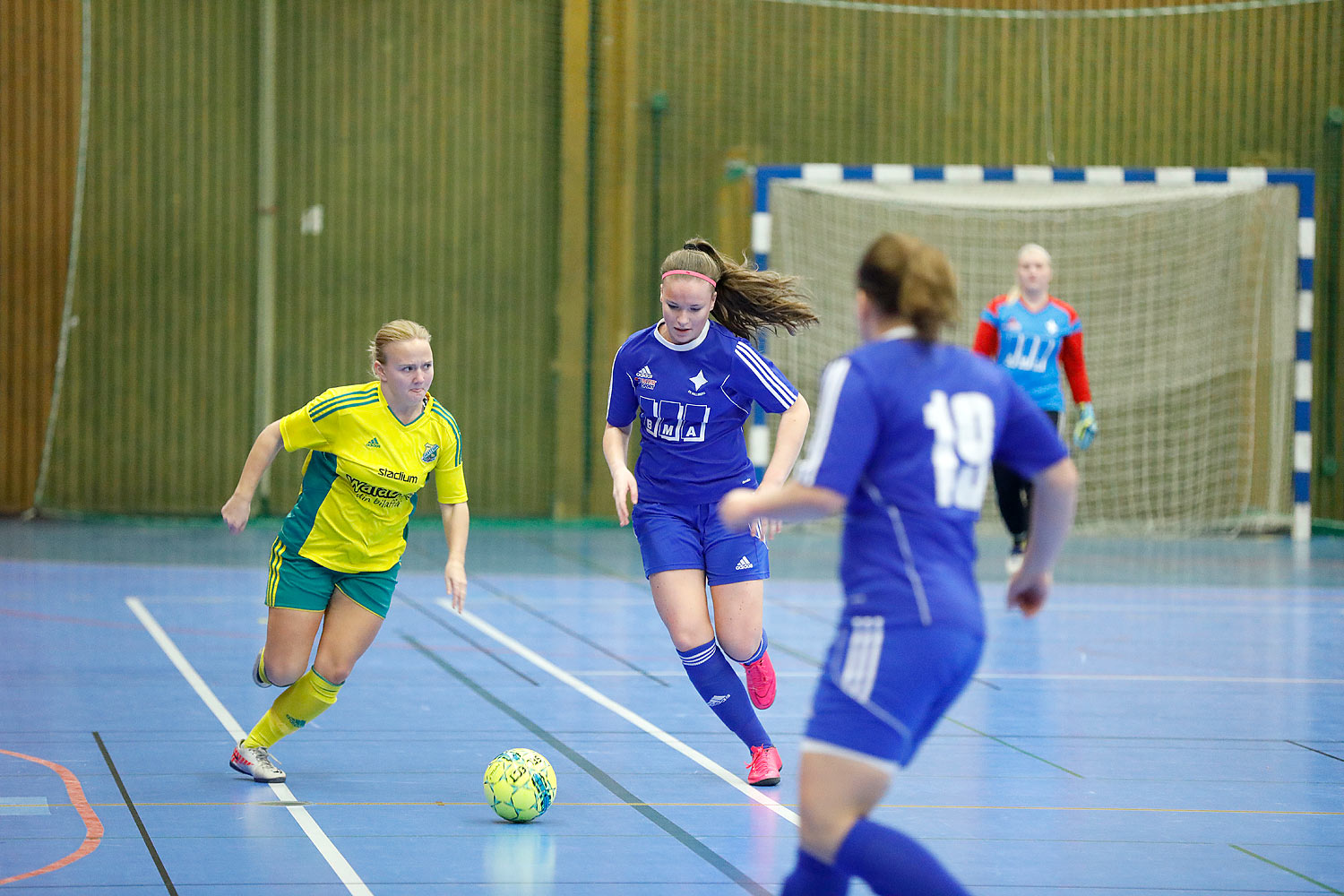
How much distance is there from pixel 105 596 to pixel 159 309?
5.17 metres

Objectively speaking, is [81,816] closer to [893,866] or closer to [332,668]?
[332,668]

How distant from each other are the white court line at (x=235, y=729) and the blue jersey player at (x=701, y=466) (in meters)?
1.34

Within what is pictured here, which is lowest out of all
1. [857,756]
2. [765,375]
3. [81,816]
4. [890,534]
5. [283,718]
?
[81,816]

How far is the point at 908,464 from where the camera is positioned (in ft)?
9.57

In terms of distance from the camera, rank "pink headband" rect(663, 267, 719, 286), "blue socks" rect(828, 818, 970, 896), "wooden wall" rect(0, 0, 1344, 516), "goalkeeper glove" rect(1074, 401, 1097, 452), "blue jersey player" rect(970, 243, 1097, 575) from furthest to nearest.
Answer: "wooden wall" rect(0, 0, 1344, 516)
"goalkeeper glove" rect(1074, 401, 1097, 452)
"blue jersey player" rect(970, 243, 1097, 575)
"pink headband" rect(663, 267, 719, 286)
"blue socks" rect(828, 818, 970, 896)

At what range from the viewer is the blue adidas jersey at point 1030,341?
9875 mm

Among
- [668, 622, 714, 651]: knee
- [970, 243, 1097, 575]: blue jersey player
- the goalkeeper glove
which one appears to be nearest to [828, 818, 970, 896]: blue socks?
[668, 622, 714, 651]: knee

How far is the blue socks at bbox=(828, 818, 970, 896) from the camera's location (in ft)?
9.08

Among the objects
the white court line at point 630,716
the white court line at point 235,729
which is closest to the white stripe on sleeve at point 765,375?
the white court line at point 630,716

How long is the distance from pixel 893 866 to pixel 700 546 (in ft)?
8.33

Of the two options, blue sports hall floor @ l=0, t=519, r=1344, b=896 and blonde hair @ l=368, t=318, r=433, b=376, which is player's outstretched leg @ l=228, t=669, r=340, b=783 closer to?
blue sports hall floor @ l=0, t=519, r=1344, b=896

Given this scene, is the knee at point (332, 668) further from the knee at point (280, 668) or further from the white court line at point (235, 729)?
the white court line at point (235, 729)

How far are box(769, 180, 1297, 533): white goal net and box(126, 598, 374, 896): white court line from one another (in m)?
7.00

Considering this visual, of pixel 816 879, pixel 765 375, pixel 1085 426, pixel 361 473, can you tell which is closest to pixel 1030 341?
pixel 1085 426
